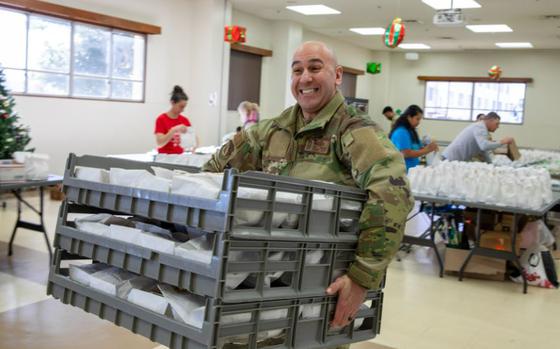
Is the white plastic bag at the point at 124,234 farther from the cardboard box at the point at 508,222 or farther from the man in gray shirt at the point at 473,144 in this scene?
the man in gray shirt at the point at 473,144

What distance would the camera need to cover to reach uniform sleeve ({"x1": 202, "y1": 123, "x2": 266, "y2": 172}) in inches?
82.2

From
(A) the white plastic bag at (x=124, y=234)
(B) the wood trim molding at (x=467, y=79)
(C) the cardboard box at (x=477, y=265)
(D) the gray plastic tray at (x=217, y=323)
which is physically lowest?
(C) the cardboard box at (x=477, y=265)

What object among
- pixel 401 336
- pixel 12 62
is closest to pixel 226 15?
pixel 12 62

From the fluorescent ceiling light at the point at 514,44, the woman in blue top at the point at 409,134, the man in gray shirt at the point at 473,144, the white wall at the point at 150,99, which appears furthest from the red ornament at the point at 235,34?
the fluorescent ceiling light at the point at 514,44

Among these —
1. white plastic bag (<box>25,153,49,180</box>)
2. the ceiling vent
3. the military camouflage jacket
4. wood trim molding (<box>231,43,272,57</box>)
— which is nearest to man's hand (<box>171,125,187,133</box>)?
white plastic bag (<box>25,153,49,180</box>)

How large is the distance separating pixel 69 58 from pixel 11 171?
5.58m

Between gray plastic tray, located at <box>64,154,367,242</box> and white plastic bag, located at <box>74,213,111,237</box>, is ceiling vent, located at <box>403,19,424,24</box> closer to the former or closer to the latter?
gray plastic tray, located at <box>64,154,367,242</box>

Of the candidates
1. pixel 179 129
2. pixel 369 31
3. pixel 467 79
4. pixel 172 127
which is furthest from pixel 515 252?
pixel 467 79

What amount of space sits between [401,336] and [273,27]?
1164 cm

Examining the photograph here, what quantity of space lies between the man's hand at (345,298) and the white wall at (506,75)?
61.7ft

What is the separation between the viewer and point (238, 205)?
1.34m

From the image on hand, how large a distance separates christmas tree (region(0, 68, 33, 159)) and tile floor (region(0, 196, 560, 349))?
940 mm

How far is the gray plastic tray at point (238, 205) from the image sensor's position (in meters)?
1.33

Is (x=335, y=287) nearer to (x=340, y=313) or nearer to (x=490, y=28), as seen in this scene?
(x=340, y=313)
